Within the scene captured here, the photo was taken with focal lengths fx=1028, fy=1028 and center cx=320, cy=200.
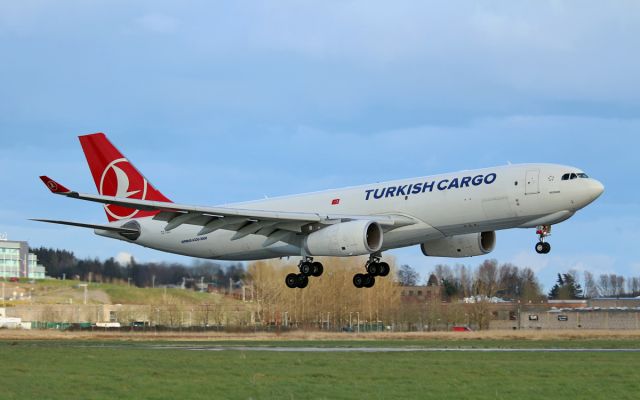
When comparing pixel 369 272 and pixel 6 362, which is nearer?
pixel 6 362

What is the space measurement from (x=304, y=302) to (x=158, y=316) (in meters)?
12.9

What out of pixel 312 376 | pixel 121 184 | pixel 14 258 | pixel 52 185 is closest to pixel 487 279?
pixel 121 184

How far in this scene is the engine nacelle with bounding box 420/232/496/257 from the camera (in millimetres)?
50750

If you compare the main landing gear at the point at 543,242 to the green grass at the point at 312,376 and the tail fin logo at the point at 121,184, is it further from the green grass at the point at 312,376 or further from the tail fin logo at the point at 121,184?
the tail fin logo at the point at 121,184

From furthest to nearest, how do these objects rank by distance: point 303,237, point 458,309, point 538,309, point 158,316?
point 538,309 → point 458,309 → point 158,316 → point 303,237

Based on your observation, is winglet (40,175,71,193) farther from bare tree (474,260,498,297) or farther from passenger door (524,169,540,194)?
bare tree (474,260,498,297)

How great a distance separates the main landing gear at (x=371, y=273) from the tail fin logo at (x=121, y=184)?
44.7 feet

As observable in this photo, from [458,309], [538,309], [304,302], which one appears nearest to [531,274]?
[538,309]

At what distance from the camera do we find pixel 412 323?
9412 cm

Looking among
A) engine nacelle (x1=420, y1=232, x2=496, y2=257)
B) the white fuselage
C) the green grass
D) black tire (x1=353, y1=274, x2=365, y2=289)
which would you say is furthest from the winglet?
engine nacelle (x1=420, y1=232, x2=496, y2=257)

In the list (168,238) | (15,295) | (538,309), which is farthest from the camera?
(15,295)

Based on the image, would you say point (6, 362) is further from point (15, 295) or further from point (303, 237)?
point (15, 295)

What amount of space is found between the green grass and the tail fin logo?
14.6 metres

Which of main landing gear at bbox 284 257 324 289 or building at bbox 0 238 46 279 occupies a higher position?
building at bbox 0 238 46 279
